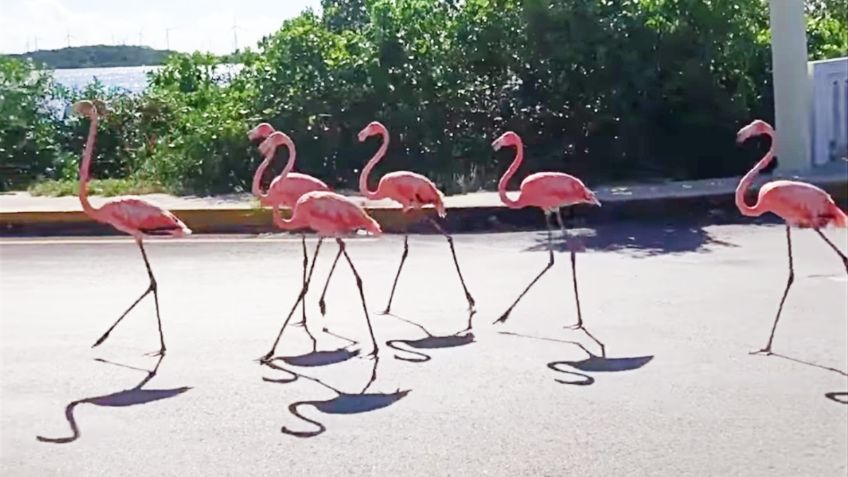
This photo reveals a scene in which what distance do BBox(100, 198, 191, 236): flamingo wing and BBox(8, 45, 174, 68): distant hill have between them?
8.25 metres

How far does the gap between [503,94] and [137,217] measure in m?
8.43

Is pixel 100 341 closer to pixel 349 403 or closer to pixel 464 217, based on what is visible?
pixel 349 403

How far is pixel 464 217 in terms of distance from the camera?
1327 centimetres

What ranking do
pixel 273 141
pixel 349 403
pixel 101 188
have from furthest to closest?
1. pixel 101 188
2. pixel 273 141
3. pixel 349 403

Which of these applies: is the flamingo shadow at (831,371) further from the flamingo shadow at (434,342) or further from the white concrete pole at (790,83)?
the white concrete pole at (790,83)

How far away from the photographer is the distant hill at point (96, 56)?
16328 mm

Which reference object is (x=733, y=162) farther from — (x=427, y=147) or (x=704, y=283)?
(x=704, y=283)

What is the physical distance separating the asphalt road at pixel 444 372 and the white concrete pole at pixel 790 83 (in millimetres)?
3646

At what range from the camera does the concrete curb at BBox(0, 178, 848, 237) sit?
1317 centimetres

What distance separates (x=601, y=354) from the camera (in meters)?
7.68

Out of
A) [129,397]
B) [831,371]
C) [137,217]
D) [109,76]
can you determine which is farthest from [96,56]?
[831,371]

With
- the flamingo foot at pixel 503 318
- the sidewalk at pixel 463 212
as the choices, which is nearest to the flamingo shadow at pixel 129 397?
the flamingo foot at pixel 503 318

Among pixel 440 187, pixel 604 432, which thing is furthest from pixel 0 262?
pixel 604 432

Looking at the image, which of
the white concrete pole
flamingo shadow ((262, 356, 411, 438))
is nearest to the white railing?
the white concrete pole
